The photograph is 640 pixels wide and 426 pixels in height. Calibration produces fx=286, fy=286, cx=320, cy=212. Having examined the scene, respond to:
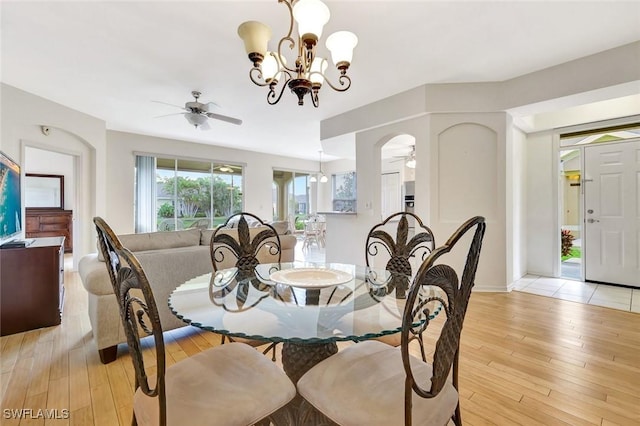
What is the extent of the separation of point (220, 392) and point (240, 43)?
283 centimetres

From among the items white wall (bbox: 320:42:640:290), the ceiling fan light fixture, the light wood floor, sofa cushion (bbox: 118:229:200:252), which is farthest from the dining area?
the ceiling fan light fixture

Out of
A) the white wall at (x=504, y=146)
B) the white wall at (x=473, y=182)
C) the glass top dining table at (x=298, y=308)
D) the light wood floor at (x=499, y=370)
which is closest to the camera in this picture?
the glass top dining table at (x=298, y=308)

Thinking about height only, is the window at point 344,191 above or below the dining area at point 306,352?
above

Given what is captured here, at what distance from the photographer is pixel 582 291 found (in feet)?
12.1

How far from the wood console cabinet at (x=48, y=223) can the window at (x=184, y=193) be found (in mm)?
1952

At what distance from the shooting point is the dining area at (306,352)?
0.87 meters

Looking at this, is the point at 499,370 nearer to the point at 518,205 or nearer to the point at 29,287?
the point at 518,205

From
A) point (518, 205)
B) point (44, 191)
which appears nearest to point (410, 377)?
point (518, 205)

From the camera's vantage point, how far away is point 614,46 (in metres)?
2.81

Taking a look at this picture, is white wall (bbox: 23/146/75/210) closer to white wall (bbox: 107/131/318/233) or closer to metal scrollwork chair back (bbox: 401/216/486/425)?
white wall (bbox: 107/131/318/233)

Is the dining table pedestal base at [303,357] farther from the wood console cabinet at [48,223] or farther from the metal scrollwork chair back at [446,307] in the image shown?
the wood console cabinet at [48,223]

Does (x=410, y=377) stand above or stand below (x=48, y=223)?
below

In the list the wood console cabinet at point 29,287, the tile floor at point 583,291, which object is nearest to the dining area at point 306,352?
the wood console cabinet at point 29,287

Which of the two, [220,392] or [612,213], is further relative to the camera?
[612,213]
